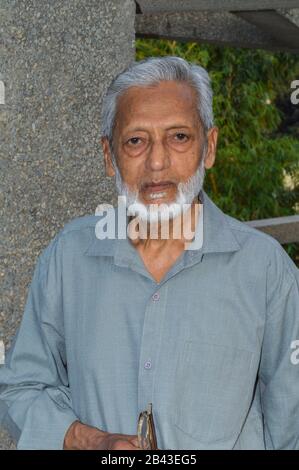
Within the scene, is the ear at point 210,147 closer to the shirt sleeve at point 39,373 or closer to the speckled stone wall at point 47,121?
the shirt sleeve at point 39,373

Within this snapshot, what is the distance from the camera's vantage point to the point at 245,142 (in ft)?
29.7

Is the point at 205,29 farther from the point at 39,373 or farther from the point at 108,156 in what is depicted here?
the point at 39,373

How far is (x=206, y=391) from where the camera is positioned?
2283 millimetres

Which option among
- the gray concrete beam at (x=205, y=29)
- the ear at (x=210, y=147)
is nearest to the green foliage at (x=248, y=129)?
the gray concrete beam at (x=205, y=29)

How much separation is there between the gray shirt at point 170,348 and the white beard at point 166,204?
78mm

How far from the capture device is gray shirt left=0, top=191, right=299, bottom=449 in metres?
2.28

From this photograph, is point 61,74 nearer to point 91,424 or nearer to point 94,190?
point 94,190

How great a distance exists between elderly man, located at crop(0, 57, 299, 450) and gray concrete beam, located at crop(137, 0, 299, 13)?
218 cm

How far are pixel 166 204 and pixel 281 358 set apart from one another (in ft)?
1.24

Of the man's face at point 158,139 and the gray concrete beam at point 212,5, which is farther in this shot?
the gray concrete beam at point 212,5

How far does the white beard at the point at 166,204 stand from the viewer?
7.70ft

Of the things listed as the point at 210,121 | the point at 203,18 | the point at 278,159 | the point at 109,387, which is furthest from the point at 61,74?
the point at 278,159

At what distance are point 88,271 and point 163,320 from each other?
0.67 ft

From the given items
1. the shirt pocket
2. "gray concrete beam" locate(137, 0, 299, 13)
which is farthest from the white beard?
"gray concrete beam" locate(137, 0, 299, 13)
